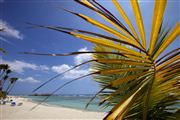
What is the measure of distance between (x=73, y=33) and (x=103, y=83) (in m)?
1.59

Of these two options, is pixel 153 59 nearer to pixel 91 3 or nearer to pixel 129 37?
pixel 129 37

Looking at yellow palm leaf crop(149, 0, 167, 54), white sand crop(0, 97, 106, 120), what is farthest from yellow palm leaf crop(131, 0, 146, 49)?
white sand crop(0, 97, 106, 120)

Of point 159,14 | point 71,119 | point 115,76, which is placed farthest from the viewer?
point 71,119

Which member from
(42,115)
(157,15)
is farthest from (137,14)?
(42,115)

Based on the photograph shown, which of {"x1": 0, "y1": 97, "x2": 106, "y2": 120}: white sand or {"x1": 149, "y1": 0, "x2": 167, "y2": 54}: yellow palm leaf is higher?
{"x1": 149, "y1": 0, "x2": 167, "y2": 54}: yellow palm leaf

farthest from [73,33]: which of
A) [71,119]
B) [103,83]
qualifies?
[71,119]

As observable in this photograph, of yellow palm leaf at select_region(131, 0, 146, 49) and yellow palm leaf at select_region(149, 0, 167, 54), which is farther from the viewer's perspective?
yellow palm leaf at select_region(131, 0, 146, 49)

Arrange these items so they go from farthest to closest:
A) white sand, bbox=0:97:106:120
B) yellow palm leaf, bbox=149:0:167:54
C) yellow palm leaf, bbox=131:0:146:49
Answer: white sand, bbox=0:97:106:120
yellow palm leaf, bbox=131:0:146:49
yellow palm leaf, bbox=149:0:167:54

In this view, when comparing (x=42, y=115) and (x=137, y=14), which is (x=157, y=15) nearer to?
(x=137, y=14)

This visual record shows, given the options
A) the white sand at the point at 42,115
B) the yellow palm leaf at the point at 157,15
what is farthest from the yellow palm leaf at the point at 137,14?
the white sand at the point at 42,115

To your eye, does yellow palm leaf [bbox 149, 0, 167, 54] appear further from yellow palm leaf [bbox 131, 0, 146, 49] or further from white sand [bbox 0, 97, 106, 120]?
white sand [bbox 0, 97, 106, 120]

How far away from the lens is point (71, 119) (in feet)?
47.1

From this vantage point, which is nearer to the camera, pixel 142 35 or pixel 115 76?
pixel 142 35

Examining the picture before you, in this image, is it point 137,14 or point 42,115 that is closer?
point 137,14
